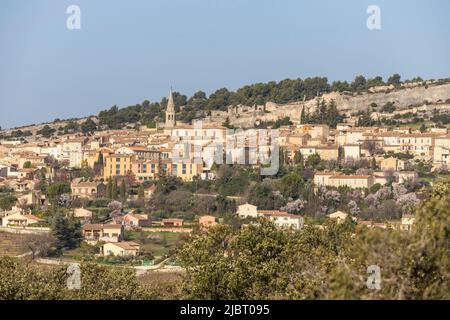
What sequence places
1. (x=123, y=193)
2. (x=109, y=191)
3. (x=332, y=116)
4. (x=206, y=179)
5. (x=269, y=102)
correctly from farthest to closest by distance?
(x=269, y=102)
(x=332, y=116)
(x=206, y=179)
(x=109, y=191)
(x=123, y=193)

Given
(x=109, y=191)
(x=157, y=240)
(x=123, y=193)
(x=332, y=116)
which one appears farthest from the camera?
(x=332, y=116)

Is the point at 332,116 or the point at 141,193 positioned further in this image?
the point at 332,116

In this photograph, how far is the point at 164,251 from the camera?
31578 millimetres

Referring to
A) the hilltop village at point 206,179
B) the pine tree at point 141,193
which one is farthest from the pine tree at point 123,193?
the pine tree at point 141,193

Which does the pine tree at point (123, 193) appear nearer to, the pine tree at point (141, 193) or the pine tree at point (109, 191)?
the pine tree at point (109, 191)

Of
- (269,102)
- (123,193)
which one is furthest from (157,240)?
(269,102)

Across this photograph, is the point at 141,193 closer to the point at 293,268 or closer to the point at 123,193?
the point at 123,193

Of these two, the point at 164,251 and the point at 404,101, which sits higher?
the point at 404,101

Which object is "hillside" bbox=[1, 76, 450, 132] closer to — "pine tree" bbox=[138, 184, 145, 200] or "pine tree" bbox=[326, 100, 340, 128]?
"pine tree" bbox=[326, 100, 340, 128]

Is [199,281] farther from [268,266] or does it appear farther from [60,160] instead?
[60,160]
